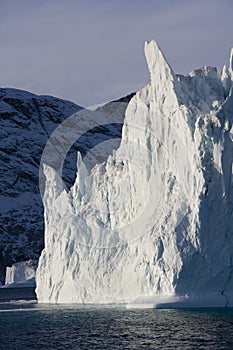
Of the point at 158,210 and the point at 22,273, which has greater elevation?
the point at 22,273

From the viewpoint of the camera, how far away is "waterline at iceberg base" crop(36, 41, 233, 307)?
46.1m

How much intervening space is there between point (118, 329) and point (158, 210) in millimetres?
10685

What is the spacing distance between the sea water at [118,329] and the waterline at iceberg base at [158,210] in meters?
1.58

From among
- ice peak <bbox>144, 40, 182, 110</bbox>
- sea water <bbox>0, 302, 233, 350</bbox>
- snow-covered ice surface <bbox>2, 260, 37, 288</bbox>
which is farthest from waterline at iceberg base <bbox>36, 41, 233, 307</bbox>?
snow-covered ice surface <bbox>2, 260, 37, 288</bbox>

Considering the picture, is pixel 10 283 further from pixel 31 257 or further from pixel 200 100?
pixel 200 100

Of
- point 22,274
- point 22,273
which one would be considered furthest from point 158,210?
point 22,274

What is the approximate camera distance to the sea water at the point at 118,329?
35.3 meters

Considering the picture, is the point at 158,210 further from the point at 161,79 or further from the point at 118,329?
the point at 118,329

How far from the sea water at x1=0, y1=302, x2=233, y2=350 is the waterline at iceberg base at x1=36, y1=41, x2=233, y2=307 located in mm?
1576

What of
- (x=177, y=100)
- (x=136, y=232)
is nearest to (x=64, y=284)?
(x=136, y=232)

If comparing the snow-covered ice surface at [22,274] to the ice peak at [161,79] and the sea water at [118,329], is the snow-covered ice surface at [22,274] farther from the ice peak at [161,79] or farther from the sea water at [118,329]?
the ice peak at [161,79]

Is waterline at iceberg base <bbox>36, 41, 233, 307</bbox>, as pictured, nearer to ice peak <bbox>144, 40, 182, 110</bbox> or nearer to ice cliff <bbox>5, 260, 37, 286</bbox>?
ice peak <bbox>144, 40, 182, 110</bbox>

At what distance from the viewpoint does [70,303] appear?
5731 cm

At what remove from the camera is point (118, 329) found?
40.9 metres
